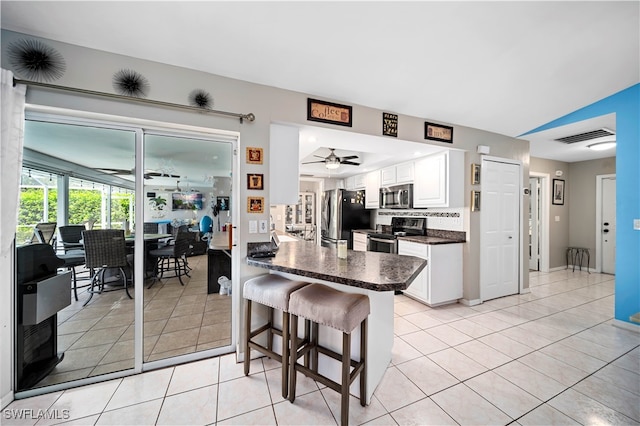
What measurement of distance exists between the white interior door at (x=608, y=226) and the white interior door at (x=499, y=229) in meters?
2.75

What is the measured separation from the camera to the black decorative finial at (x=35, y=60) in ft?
5.25

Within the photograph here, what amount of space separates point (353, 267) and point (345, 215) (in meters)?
3.38

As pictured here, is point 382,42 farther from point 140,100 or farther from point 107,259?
point 107,259

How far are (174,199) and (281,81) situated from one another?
4.85ft

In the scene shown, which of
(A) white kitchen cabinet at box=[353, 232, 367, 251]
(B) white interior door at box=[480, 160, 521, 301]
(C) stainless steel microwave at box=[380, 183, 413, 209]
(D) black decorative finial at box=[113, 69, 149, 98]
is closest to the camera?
(D) black decorative finial at box=[113, 69, 149, 98]

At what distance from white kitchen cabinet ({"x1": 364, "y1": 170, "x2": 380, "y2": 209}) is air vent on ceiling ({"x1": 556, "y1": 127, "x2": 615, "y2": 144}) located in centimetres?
286

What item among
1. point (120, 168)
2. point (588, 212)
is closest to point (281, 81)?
point (120, 168)

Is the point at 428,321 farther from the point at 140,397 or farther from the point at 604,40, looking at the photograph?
the point at 604,40

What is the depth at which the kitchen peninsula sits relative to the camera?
1.51 m

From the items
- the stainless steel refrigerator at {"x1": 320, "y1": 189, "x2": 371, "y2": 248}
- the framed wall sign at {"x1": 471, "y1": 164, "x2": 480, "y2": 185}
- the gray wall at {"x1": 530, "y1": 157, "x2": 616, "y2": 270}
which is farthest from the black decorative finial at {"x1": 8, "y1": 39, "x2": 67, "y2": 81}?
the gray wall at {"x1": 530, "y1": 157, "x2": 616, "y2": 270}

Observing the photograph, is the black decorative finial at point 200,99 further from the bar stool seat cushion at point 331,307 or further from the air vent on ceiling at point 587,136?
the air vent on ceiling at point 587,136

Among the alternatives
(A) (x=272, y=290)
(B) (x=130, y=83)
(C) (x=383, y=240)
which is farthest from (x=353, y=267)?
(C) (x=383, y=240)

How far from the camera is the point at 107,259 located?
6.74ft

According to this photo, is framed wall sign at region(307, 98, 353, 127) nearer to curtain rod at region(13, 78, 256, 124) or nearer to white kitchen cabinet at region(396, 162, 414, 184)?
curtain rod at region(13, 78, 256, 124)
